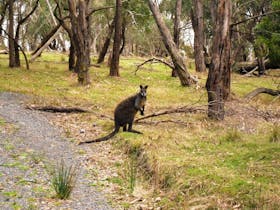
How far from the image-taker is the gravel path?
24.0ft

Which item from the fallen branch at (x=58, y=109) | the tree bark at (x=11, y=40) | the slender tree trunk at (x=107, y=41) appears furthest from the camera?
the slender tree trunk at (x=107, y=41)

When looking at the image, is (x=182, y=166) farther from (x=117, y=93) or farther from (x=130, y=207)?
(x=117, y=93)

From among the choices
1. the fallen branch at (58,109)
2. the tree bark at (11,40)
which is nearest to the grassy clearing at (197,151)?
the fallen branch at (58,109)

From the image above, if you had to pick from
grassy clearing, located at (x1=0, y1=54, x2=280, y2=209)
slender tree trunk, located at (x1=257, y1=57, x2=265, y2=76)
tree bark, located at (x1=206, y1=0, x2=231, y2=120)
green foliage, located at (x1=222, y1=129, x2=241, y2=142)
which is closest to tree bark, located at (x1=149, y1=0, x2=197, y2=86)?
grassy clearing, located at (x1=0, y1=54, x2=280, y2=209)

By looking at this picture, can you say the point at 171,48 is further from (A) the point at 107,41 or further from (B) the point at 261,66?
(B) the point at 261,66

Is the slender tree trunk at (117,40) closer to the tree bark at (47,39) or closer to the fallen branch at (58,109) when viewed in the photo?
the tree bark at (47,39)

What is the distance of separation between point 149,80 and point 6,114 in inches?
452

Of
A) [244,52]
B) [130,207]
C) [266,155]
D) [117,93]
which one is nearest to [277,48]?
[117,93]

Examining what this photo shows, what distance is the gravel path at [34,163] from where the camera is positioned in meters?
7.32

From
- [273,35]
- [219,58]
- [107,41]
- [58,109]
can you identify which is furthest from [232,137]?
[107,41]

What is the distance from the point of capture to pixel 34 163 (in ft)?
30.2

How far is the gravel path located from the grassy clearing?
957 millimetres

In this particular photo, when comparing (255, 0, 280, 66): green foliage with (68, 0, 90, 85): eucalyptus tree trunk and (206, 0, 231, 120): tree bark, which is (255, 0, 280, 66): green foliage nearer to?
(206, 0, 231, 120): tree bark

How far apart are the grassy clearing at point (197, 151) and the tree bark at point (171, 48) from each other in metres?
2.61
